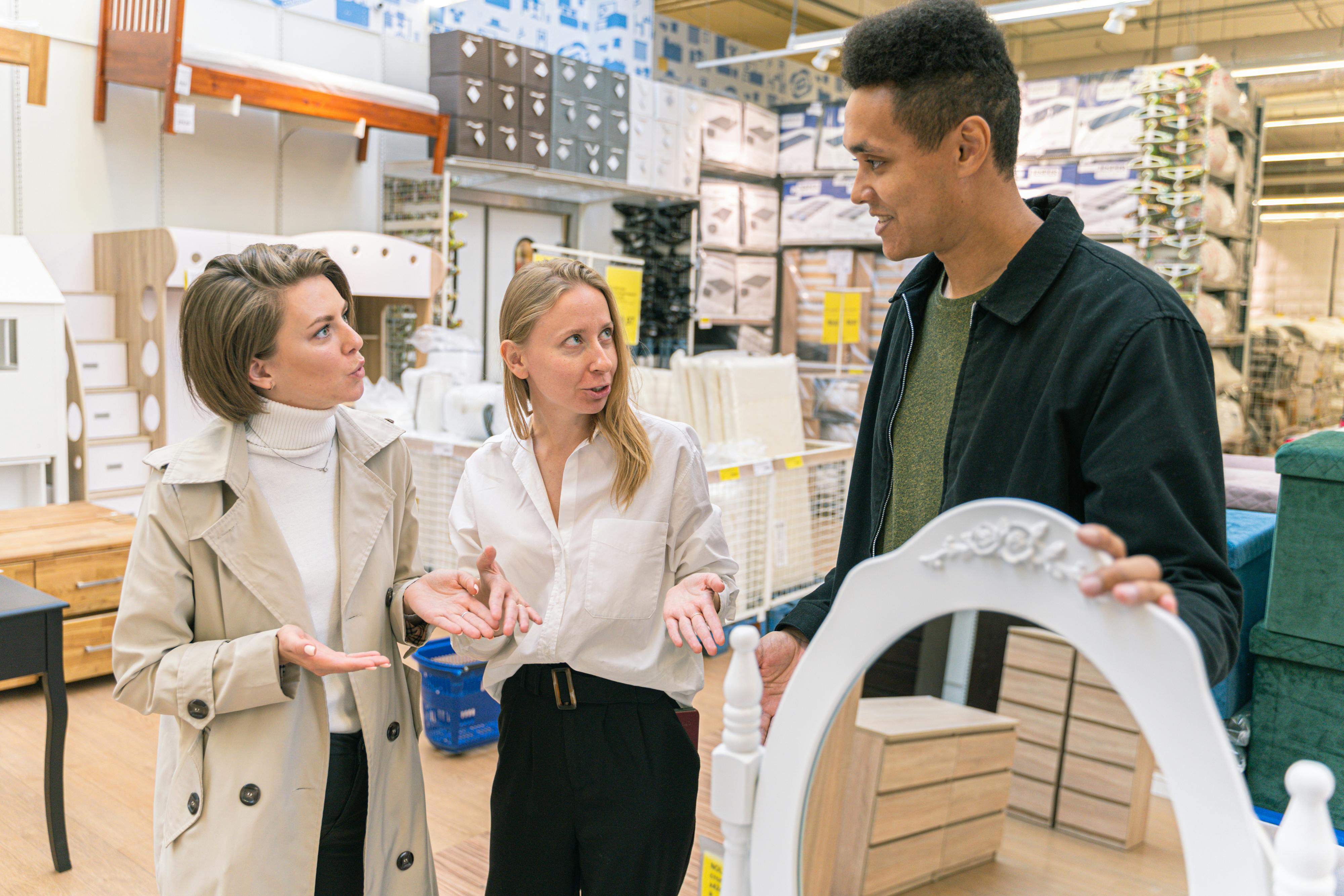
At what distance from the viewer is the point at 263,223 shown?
6.20 metres

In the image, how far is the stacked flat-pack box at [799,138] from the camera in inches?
334

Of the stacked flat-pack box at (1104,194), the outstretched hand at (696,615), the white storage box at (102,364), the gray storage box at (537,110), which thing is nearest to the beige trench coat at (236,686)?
the outstretched hand at (696,615)

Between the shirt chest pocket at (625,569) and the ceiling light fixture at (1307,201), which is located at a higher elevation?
the ceiling light fixture at (1307,201)

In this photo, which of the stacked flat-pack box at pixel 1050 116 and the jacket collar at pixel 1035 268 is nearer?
the jacket collar at pixel 1035 268

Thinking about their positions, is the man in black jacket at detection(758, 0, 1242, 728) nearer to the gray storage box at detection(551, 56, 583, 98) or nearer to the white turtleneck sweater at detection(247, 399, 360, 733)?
the white turtleneck sweater at detection(247, 399, 360, 733)

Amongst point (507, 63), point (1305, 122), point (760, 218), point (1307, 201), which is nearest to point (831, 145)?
point (760, 218)

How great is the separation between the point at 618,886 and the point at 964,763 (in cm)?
87

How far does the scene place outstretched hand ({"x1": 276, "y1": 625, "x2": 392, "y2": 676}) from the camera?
1.36m

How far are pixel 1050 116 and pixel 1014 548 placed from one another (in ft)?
23.1

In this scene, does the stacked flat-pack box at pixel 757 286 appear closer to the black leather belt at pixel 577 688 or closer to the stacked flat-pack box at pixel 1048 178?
the stacked flat-pack box at pixel 1048 178

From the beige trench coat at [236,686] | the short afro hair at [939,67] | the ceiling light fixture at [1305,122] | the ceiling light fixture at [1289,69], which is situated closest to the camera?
the short afro hair at [939,67]

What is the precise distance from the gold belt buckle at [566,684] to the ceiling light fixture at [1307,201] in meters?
14.5

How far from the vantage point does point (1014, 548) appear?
2.53 feet

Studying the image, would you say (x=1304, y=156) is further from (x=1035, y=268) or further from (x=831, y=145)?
(x=1035, y=268)
